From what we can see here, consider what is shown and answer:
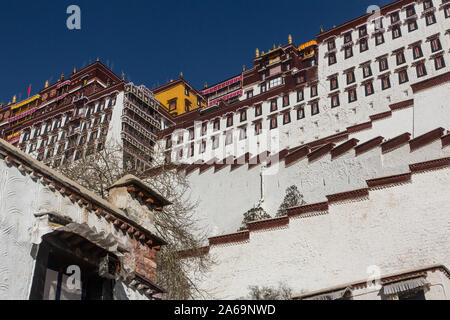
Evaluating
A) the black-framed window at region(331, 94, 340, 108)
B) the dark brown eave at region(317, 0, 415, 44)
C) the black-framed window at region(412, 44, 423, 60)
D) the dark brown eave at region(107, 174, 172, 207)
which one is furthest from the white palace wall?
the dark brown eave at region(107, 174, 172, 207)

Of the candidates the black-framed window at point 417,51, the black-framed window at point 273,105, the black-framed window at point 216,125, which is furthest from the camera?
the black-framed window at point 216,125

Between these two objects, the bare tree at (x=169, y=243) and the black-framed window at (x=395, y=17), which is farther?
the black-framed window at (x=395, y=17)

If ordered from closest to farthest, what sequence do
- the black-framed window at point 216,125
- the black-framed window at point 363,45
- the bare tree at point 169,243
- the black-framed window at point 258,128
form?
the bare tree at point 169,243 < the black-framed window at point 363,45 < the black-framed window at point 258,128 < the black-framed window at point 216,125

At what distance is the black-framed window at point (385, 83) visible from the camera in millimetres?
34050

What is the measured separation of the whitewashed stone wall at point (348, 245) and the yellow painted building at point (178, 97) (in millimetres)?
31609

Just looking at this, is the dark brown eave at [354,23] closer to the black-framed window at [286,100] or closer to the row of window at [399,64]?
the row of window at [399,64]

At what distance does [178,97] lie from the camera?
50875 mm

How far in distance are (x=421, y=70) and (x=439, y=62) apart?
109 cm

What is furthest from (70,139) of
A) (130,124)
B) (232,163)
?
(232,163)

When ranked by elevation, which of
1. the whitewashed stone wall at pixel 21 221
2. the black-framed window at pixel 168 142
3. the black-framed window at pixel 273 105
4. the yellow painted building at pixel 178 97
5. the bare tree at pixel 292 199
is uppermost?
the yellow painted building at pixel 178 97

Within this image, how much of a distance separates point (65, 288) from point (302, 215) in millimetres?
11769

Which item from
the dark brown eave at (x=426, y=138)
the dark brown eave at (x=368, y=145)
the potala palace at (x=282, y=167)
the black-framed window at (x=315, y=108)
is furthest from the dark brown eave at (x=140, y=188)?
the black-framed window at (x=315, y=108)

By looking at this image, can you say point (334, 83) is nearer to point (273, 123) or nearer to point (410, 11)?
point (273, 123)
